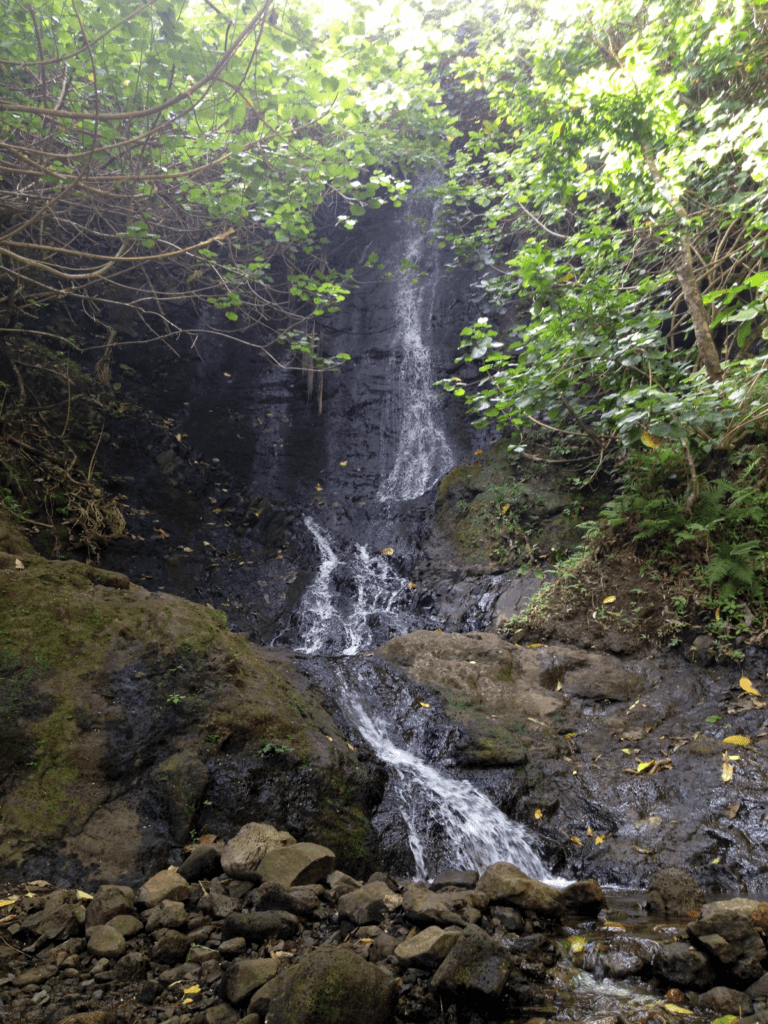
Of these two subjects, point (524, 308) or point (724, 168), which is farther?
point (524, 308)

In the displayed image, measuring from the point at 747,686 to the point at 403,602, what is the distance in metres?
4.94

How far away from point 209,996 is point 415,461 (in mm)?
11545

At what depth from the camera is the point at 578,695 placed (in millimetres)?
5820

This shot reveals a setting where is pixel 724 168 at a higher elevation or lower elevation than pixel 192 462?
higher

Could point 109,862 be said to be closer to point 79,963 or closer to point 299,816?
point 79,963

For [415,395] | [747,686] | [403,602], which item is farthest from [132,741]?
[415,395]

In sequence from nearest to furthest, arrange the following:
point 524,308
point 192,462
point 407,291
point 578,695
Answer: point 578,695, point 192,462, point 524,308, point 407,291

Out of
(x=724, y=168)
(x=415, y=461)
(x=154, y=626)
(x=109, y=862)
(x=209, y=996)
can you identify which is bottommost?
(x=209, y=996)

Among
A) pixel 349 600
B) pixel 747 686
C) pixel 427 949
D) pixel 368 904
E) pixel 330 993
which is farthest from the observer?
pixel 349 600

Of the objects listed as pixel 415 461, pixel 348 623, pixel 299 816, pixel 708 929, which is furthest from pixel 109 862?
pixel 415 461

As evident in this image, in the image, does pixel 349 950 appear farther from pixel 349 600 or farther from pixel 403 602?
pixel 349 600

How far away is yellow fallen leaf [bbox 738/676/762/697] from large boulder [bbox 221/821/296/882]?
420 centimetres

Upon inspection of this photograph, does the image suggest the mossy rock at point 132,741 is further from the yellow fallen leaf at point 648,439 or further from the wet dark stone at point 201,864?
the yellow fallen leaf at point 648,439

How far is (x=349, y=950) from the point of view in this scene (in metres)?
2.11
